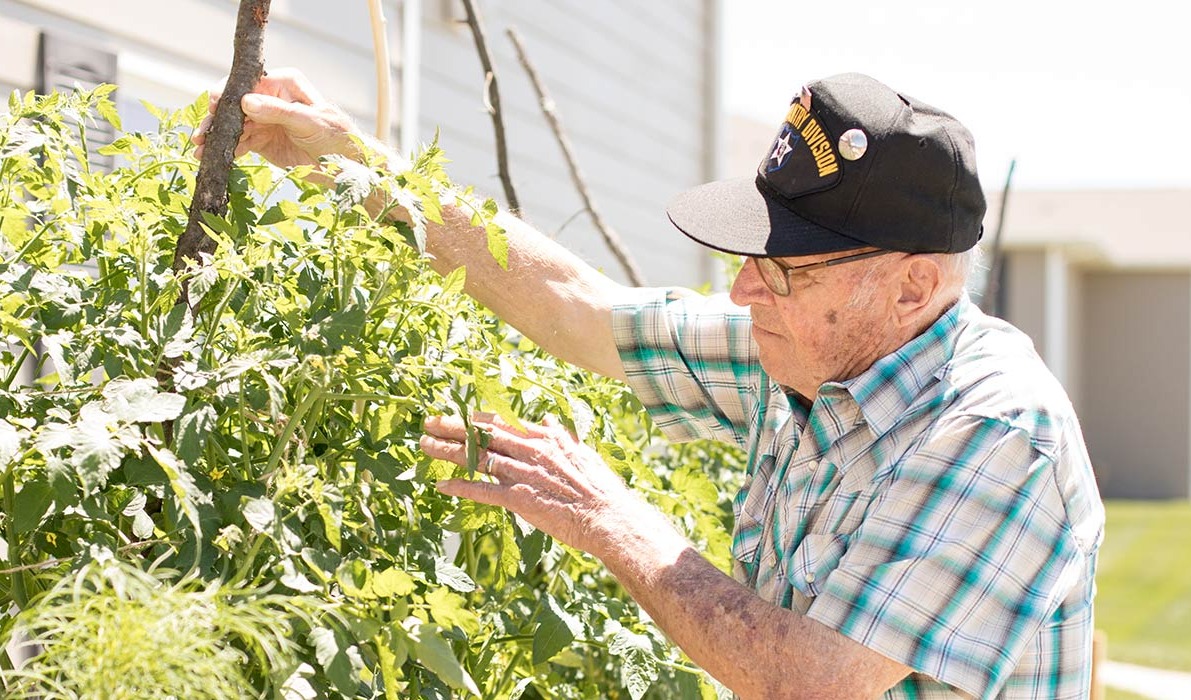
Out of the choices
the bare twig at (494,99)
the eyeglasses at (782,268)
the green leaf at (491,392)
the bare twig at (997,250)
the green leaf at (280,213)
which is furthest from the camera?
the bare twig at (997,250)

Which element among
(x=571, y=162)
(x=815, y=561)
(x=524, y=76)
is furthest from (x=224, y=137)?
(x=524, y=76)

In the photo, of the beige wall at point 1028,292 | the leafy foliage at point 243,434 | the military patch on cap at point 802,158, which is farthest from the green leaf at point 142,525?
the beige wall at point 1028,292

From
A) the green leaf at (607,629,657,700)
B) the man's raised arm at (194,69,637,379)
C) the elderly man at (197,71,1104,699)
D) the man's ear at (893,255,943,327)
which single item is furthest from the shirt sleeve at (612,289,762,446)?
the green leaf at (607,629,657,700)

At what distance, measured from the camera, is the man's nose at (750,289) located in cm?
192

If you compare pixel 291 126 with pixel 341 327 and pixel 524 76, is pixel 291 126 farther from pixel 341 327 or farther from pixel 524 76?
pixel 524 76

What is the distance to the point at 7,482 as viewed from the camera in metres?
1.43

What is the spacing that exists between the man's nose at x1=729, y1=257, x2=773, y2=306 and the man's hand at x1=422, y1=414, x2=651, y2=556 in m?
0.33

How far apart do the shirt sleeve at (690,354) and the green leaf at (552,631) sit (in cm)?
55

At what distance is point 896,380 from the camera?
184 centimetres

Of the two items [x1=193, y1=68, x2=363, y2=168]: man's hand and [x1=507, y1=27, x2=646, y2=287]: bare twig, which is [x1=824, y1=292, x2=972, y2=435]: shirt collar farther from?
[x1=507, y1=27, x2=646, y2=287]: bare twig

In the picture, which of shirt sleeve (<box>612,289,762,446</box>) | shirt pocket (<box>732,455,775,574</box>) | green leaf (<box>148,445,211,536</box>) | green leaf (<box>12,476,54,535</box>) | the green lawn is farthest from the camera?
the green lawn

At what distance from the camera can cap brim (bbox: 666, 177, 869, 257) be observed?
1841 mm

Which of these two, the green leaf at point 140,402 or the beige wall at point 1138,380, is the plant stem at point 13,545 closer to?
the green leaf at point 140,402

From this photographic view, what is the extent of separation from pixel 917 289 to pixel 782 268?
186mm
